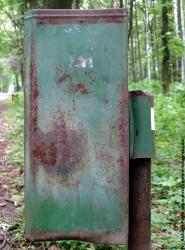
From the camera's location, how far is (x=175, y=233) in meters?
4.52

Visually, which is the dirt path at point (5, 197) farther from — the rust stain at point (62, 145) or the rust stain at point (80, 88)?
the rust stain at point (80, 88)

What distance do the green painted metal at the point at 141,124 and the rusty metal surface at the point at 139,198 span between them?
3.4 inches

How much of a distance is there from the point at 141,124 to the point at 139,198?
0.46 m

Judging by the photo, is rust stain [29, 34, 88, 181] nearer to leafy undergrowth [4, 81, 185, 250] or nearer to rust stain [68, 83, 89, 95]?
rust stain [68, 83, 89, 95]

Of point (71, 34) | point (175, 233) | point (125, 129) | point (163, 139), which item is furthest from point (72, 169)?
point (163, 139)

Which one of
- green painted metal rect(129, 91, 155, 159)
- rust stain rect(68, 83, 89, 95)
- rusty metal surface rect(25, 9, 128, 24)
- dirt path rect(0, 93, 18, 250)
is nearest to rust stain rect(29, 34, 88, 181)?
rust stain rect(68, 83, 89, 95)

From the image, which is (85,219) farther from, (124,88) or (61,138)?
(124,88)

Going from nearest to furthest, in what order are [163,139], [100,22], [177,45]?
[100,22] → [163,139] → [177,45]

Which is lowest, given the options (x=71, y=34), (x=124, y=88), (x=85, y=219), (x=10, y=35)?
(x=85, y=219)

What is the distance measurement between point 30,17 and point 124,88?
0.69 m

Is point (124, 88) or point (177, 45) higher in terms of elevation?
point (177, 45)

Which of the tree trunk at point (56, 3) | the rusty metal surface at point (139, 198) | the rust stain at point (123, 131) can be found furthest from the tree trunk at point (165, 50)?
the rust stain at point (123, 131)

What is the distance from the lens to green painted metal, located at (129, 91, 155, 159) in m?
2.79

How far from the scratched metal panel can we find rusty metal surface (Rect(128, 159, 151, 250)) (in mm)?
123
